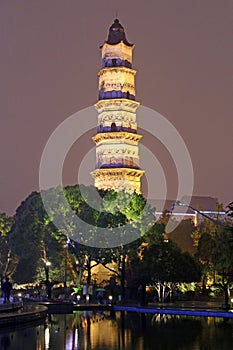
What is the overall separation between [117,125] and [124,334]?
5855cm

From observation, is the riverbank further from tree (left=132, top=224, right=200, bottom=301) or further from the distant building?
the distant building

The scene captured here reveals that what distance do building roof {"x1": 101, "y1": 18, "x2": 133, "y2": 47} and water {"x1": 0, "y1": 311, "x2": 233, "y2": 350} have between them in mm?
58780

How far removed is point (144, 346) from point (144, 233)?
35.6 meters

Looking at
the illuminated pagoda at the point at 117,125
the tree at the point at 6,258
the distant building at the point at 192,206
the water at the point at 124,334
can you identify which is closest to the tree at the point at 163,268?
the water at the point at 124,334

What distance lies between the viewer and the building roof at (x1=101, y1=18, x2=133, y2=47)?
310 feet

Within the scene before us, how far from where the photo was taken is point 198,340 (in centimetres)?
2916

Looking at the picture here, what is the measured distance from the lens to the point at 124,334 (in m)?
32.0

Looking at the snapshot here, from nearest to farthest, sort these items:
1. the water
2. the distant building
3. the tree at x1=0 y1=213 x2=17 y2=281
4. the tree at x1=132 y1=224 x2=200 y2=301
→ 1. the water
2. the tree at x1=132 y1=224 x2=200 y2=301
3. the tree at x1=0 y1=213 x2=17 y2=281
4. the distant building

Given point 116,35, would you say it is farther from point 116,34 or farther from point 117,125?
point 117,125

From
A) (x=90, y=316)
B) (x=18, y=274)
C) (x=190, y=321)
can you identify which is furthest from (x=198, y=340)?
(x=18, y=274)

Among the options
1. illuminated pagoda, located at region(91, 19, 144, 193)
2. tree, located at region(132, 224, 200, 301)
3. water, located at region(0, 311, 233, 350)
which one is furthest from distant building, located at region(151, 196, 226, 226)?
water, located at region(0, 311, 233, 350)

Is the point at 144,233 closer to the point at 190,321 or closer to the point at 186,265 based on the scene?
the point at 186,265

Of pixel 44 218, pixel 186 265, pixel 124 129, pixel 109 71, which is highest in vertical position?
pixel 109 71

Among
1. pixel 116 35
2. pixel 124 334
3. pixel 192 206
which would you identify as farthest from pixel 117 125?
pixel 124 334
